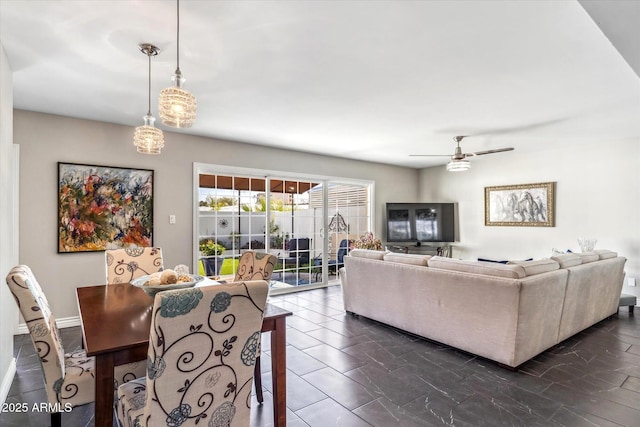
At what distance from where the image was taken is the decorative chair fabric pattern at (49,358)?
1.52 metres

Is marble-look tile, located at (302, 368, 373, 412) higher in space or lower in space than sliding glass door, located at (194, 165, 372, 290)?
lower

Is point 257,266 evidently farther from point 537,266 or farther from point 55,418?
point 537,266

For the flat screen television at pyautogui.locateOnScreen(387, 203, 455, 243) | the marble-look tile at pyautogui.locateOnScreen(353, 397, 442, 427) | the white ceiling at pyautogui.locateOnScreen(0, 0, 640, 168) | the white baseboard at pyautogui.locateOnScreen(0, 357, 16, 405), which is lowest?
the marble-look tile at pyautogui.locateOnScreen(353, 397, 442, 427)

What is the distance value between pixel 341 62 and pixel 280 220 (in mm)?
3481

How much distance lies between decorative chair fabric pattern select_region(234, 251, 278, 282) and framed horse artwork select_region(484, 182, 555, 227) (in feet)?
16.9

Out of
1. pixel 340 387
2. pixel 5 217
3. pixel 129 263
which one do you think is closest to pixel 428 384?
pixel 340 387

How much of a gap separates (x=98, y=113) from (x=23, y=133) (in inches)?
30.8

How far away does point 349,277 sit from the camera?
168 inches

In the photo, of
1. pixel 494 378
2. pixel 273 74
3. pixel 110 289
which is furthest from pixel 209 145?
pixel 494 378

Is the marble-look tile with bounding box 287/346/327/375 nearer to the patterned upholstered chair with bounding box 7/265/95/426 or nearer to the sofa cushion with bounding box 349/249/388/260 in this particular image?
the sofa cushion with bounding box 349/249/388/260

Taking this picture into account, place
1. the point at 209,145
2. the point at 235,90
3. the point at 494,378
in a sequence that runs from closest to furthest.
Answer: the point at 494,378 → the point at 235,90 → the point at 209,145

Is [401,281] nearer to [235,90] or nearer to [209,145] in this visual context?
[235,90]

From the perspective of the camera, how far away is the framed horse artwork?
571 centimetres

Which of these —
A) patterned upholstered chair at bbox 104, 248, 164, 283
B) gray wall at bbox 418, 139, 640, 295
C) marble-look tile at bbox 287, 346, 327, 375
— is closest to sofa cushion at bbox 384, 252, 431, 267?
marble-look tile at bbox 287, 346, 327, 375
